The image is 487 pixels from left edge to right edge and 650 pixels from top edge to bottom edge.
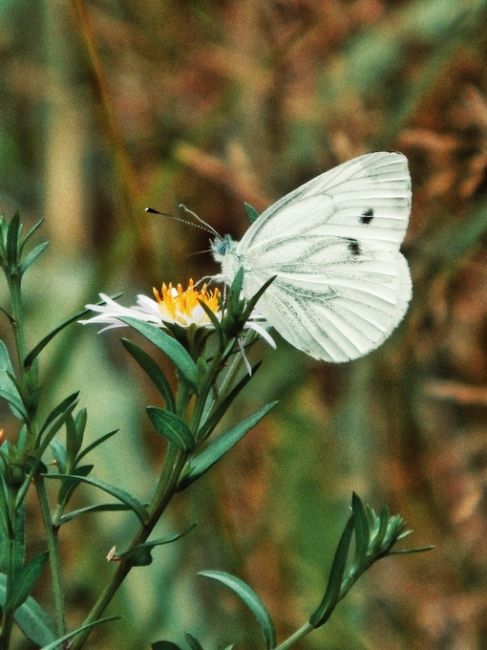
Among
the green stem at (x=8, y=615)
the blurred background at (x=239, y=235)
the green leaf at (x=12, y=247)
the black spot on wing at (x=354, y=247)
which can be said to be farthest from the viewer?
the blurred background at (x=239, y=235)

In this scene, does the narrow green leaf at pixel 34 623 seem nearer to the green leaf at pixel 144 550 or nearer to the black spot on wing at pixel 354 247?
the green leaf at pixel 144 550

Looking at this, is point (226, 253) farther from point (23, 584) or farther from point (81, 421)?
point (23, 584)

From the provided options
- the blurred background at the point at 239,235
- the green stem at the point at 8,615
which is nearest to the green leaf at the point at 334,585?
the green stem at the point at 8,615

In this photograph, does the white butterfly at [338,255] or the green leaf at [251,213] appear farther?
the white butterfly at [338,255]

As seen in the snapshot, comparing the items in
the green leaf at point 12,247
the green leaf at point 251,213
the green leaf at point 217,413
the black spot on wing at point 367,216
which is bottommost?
the green leaf at point 217,413

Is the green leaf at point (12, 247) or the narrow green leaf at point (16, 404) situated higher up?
the green leaf at point (12, 247)

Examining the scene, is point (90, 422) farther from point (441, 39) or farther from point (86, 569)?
point (441, 39)
